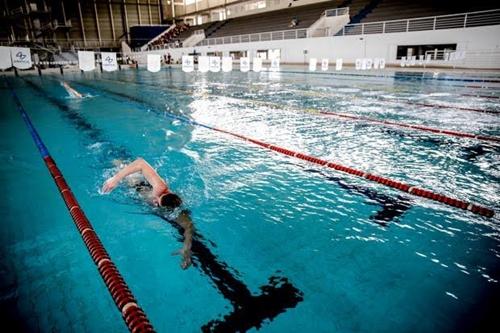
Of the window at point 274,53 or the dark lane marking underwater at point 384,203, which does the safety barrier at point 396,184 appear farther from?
the window at point 274,53

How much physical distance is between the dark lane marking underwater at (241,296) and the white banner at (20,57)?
1438cm

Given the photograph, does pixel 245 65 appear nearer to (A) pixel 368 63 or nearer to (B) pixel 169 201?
(A) pixel 368 63

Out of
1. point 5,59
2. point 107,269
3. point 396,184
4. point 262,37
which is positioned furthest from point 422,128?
point 262,37

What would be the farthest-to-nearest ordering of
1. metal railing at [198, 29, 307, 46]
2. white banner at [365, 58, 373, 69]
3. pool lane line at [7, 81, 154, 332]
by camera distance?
metal railing at [198, 29, 307, 46] → white banner at [365, 58, 373, 69] → pool lane line at [7, 81, 154, 332]

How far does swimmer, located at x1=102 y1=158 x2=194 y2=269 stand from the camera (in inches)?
97.0

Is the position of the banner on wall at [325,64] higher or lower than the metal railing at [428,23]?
lower

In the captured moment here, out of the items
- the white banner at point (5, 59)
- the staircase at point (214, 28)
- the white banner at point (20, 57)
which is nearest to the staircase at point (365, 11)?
the staircase at point (214, 28)

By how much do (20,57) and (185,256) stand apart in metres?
14.8

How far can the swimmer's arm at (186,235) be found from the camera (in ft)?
7.54

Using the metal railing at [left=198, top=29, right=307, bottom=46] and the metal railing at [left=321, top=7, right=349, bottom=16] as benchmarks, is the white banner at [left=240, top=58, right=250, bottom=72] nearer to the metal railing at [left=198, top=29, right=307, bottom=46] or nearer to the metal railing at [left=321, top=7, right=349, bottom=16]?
the metal railing at [left=198, top=29, right=307, bottom=46]

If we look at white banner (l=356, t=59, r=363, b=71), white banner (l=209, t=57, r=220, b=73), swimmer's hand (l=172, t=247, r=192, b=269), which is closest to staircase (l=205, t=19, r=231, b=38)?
white banner (l=209, t=57, r=220, b=73)

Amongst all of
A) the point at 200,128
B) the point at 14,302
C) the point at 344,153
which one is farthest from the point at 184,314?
the point at 200,128

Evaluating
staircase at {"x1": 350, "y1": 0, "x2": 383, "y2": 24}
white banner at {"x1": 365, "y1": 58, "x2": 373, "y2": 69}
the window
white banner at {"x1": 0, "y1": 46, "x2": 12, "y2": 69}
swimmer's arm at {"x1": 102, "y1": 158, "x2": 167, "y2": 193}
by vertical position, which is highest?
staircase at {"x1": 350, "y1": 0, "x2": 383, "y2": 24}

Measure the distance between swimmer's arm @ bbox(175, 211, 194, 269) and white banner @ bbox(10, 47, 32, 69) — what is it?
13738 mm
